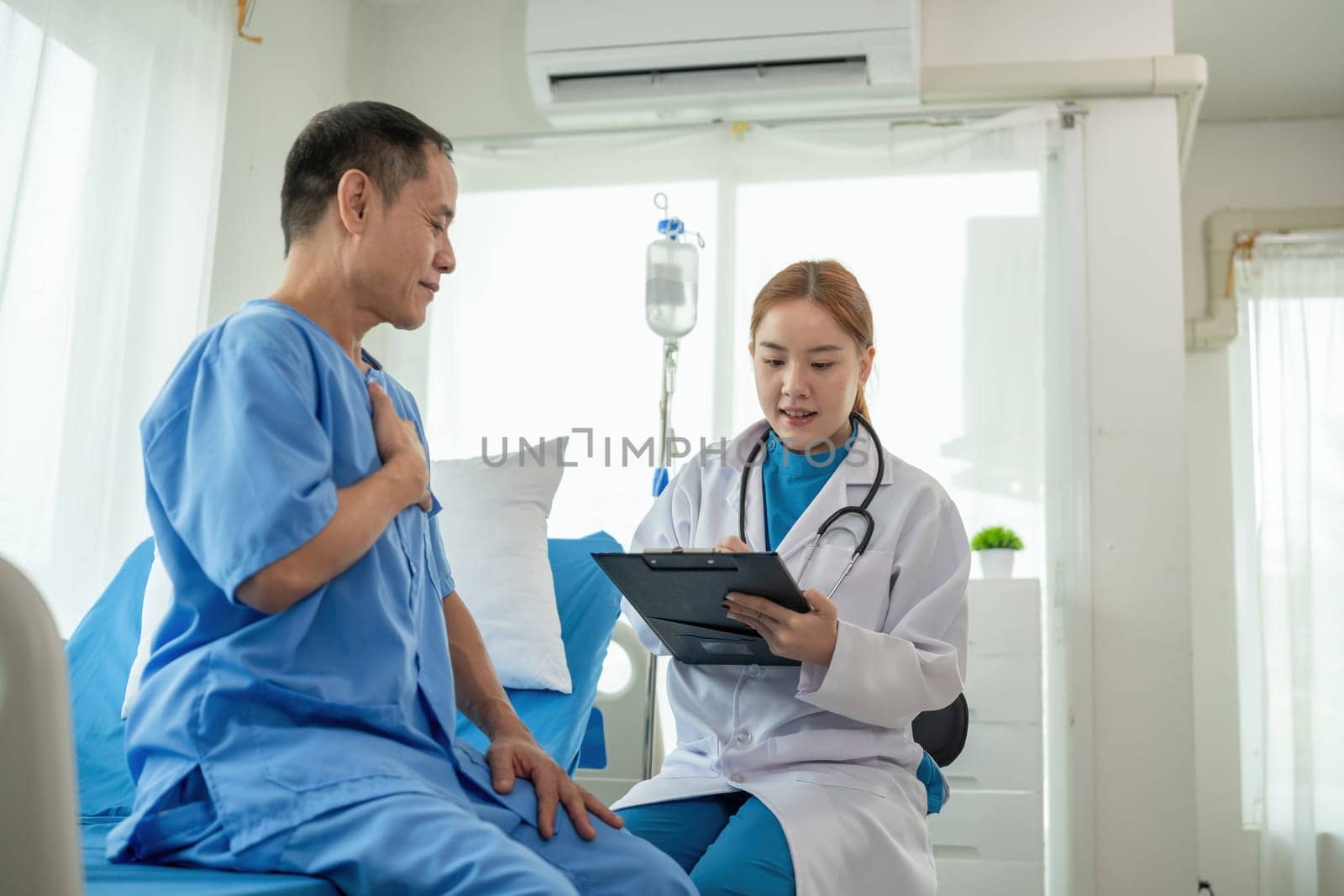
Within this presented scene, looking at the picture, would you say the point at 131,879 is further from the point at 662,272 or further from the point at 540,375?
the point at 540,375

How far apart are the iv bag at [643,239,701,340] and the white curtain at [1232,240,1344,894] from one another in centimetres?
211

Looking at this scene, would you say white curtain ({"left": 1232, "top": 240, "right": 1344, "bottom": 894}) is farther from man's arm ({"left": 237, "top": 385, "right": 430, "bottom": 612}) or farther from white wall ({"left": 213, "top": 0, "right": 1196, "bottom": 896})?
man's arm ({"left": 237, "top": 385, "right": 430, "bottom": 612})

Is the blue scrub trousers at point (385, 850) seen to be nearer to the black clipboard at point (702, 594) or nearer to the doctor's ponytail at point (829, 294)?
the black clipboard at point (702, 594)

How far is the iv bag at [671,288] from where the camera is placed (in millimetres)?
2844

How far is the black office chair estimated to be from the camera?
5.66 ft

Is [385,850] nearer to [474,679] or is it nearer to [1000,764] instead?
[474,679]

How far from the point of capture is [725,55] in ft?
10.6

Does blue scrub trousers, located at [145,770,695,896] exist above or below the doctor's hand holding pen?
below

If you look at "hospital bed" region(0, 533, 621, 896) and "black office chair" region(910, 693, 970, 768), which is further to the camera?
"black office chair" region(910, 693, 970, 768)

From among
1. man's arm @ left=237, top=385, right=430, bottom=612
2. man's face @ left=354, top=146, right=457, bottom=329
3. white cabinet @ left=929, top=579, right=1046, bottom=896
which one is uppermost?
man's face @ left=354, top=146, right=457, bottom=329

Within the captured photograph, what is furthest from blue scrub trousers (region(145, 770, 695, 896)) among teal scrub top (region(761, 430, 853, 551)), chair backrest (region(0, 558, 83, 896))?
teal scrub top (region(761, 430, 853, 551))

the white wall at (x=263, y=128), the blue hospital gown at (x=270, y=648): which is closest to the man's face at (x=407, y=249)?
the blue hospital gown at (x=270, y=648)

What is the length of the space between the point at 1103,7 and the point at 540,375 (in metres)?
1.99

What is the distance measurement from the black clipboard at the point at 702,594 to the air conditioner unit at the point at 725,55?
2.15 m
